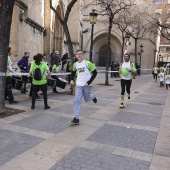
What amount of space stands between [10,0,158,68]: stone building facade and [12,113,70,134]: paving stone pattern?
8.51 meters

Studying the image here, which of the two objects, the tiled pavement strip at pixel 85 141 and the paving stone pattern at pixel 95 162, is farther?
the tiled pavement strip at pixel 85 141

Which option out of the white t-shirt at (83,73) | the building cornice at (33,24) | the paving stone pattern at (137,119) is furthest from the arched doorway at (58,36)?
the white t-shirt at (83,73)

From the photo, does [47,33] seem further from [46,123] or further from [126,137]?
[126,137]

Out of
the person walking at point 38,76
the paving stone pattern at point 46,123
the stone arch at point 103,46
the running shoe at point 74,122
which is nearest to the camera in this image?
the paving stone pattern at point 46,123

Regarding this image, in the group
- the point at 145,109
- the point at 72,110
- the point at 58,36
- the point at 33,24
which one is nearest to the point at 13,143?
the point at 72,110

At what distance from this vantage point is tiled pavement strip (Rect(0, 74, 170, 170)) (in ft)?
13.7

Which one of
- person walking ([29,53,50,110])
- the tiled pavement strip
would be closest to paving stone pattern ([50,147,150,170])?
the tiled pavement strip

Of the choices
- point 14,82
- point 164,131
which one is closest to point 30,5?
point 14,82

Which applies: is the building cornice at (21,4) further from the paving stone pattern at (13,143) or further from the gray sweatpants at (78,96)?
the paving stone pattern at (13,143)

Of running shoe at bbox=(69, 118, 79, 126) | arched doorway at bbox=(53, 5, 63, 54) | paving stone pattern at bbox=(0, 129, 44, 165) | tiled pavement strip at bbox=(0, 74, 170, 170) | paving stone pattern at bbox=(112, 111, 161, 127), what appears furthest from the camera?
arched doorway at bbox=(53, 5, 63, 54)

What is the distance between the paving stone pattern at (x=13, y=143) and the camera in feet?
14.4

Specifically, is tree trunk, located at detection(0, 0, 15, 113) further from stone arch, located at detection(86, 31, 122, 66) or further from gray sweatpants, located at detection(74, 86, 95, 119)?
stone arch, located at detection(86, 31, 122, 66)

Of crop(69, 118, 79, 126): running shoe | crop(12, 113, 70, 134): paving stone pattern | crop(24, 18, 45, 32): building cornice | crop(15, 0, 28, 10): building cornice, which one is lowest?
crop(12, 113, 70, 134): paving stone pattern

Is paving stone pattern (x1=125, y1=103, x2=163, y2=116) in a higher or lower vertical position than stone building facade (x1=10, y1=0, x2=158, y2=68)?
lower
